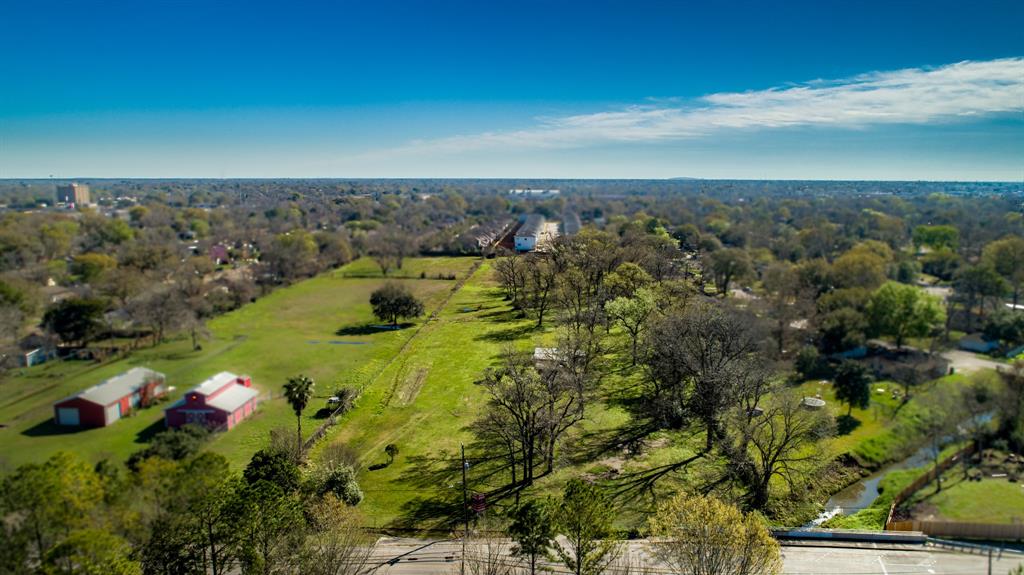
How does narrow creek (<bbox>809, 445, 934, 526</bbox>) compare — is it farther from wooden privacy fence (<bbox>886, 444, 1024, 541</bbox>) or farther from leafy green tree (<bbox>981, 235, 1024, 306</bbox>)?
leafy green tree (<bbox>981, 235, 1024, 306</bbox>)

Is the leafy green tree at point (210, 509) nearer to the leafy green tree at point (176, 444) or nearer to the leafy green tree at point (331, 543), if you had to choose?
the leafy green tree at point (331, 543)

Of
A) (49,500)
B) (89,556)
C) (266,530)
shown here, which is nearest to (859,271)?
(266,530)

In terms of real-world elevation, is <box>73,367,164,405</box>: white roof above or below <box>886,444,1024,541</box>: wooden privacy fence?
above

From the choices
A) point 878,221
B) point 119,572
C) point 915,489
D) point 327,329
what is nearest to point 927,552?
point 915,489

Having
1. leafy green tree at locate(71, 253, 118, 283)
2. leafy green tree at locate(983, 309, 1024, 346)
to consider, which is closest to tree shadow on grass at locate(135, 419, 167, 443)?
leafy green tree at locate(71, 253, 118, 283)

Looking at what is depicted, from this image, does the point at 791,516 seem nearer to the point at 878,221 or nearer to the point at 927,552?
the point at 927,552

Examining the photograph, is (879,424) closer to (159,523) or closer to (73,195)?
(159,523)
